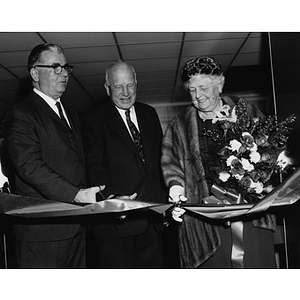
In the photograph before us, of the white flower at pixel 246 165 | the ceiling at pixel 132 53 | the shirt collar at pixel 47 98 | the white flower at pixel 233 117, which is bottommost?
the white flower at pixel 246 165

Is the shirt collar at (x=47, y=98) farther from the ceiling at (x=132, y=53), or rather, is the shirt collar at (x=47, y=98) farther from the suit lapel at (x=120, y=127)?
the ceiling at (x=132, y=53)

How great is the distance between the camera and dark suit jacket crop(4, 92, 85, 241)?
2164 mm

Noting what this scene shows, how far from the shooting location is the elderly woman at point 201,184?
2.16m

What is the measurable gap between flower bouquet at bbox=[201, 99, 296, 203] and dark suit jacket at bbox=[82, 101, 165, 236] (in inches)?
28.5

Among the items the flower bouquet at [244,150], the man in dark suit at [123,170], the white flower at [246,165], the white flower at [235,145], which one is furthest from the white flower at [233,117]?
the man in dark suit at [123,170]

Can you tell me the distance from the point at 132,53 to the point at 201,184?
4267 mm

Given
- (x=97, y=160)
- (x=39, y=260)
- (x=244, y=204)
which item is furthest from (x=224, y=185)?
(x=39, y=260)

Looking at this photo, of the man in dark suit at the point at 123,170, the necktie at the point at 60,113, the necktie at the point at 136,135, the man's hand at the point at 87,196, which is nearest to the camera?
the man's hand at the point at 87,196

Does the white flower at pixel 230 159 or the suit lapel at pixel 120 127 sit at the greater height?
the suit lapel at pixel 120 127

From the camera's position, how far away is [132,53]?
6.04m

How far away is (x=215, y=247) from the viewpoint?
2.19 metres

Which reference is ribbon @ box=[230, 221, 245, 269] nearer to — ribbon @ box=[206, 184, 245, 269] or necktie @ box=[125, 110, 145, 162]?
ribbon @ box=[206, 184, 245, 269]

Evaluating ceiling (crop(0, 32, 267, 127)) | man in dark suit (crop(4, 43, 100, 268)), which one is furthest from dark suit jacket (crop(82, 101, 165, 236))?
ceiling (crop(0, 32, 267, 127))
